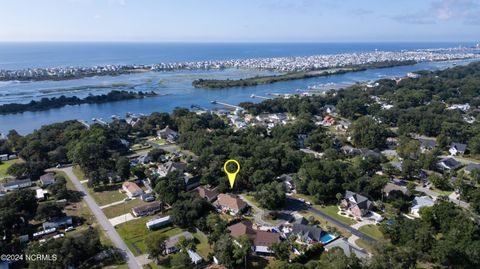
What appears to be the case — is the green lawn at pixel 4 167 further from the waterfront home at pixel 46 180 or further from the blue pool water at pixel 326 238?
the blue pool water at pixel 326 238

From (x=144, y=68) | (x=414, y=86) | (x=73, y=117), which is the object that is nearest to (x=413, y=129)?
(x=414, y=86)

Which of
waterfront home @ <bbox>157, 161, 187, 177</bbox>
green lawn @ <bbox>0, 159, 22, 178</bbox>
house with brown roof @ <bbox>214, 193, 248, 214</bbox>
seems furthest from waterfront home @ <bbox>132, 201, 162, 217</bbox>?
green lawn @ <bbox>0, 159, 22, 178</bbox>

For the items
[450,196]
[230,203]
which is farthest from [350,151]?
[230,203]

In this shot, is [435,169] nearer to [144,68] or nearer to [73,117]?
[73,117]

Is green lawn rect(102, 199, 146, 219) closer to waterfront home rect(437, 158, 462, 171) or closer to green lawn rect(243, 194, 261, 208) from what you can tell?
green lawn rect(243, 194, 261, 208)

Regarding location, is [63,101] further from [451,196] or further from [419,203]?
[451,196]
